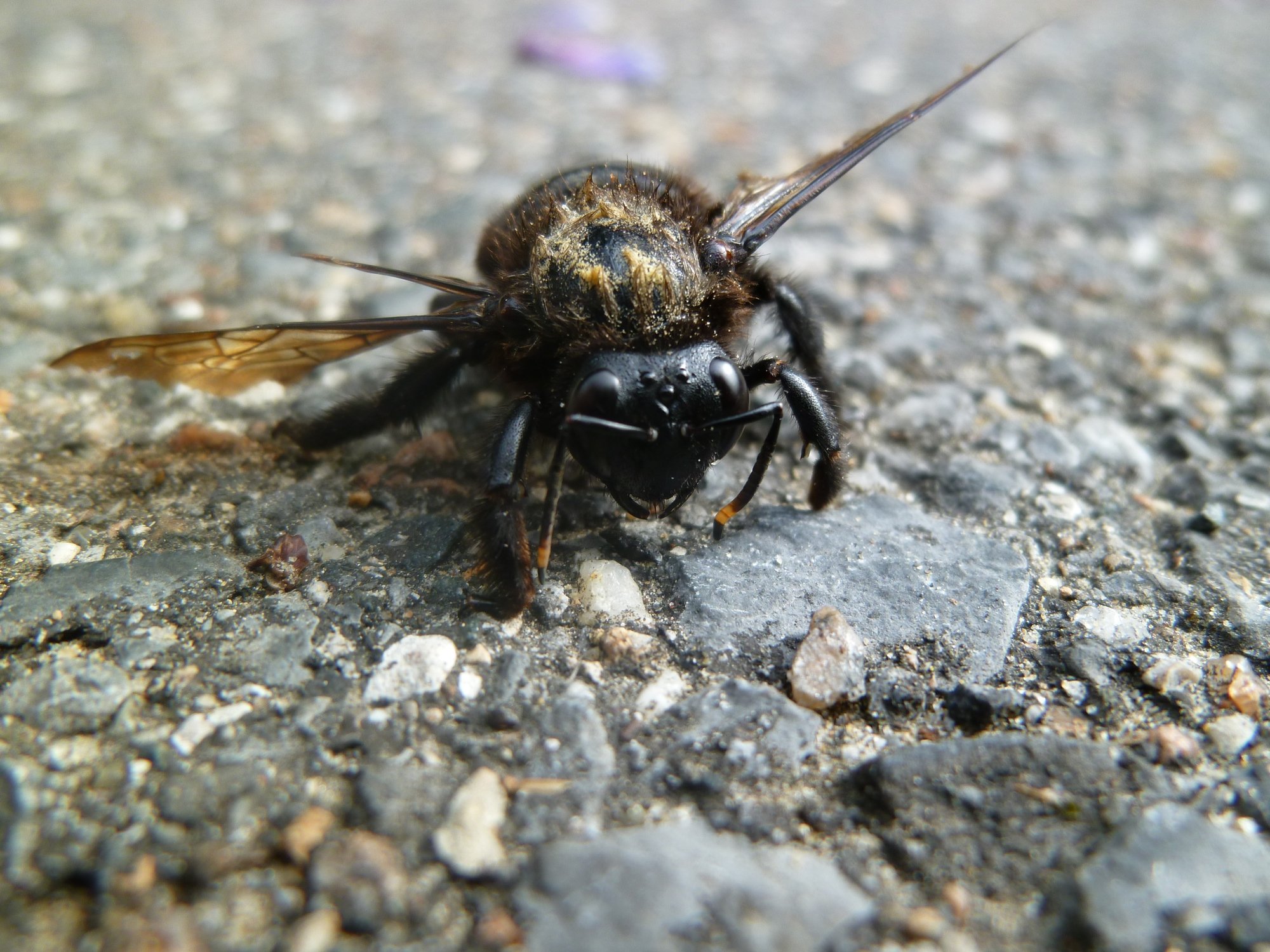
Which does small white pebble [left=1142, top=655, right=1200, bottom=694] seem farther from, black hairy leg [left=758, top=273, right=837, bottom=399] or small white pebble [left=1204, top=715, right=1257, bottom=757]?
black hairy leg [left=758, top=273, right=837, bottom=399]

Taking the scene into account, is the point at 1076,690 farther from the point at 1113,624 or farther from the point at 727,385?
the point at 727,385

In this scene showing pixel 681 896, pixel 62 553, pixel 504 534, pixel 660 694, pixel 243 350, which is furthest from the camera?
pixel 243 350

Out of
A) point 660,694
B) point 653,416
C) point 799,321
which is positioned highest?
point 799,321

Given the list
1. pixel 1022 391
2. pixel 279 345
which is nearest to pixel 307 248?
pixel 279 345

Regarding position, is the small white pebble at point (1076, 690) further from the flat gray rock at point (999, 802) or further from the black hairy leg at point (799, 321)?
the black hairy leg at point (799, 321)

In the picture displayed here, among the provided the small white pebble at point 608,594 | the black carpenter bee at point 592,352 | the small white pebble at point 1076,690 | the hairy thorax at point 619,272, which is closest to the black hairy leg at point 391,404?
the black carpenter bee at point 592,352

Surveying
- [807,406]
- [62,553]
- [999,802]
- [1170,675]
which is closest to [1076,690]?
[1170,675]
